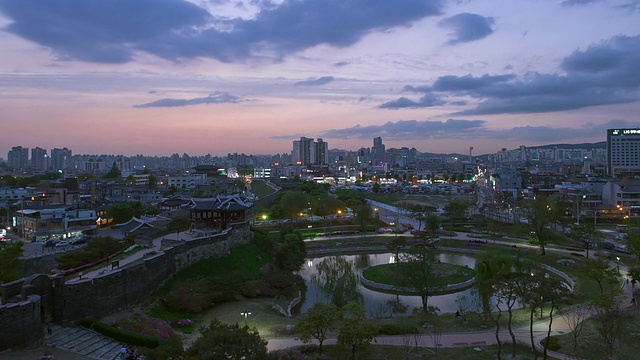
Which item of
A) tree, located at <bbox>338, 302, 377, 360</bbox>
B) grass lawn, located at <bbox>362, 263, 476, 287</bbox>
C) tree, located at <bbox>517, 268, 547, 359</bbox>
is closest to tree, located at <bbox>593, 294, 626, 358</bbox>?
tree, located at <bbox>517, 268, 547, 359</bbox>

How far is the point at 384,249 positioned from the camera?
31516 mm

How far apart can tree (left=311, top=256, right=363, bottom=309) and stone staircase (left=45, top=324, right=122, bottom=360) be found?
8149 mm

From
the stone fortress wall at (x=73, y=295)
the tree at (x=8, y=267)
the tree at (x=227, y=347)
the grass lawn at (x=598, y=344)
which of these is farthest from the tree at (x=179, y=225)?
the grass lawn at (x=598, y=344)

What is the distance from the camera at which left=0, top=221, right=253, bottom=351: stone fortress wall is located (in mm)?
10648

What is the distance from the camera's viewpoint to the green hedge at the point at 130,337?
12078 mm

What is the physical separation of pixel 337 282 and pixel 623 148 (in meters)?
98.1

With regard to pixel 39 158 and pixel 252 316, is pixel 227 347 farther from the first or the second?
pixel 39 158

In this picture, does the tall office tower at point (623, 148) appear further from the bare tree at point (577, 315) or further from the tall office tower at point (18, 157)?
the tall office tower at point (18, 157)

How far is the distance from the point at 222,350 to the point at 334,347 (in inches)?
218

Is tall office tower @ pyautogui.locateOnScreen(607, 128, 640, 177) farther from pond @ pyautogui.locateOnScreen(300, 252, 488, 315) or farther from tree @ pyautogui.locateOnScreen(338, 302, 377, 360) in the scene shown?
tree @ pyautogui.locateOnScreen(338, 302, 377, 360)

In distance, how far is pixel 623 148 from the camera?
92875 mm

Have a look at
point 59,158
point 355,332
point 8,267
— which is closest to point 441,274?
point 355,332

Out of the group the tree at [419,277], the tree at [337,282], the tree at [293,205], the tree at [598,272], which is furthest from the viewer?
the tree at [293,205]

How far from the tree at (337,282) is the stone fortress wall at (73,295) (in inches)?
277
